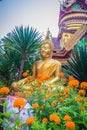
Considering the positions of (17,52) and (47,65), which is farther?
(17,52)

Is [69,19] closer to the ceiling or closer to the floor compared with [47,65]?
closer to the ceiling

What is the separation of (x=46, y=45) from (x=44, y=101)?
10.2 feet

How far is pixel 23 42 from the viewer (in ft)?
26.2

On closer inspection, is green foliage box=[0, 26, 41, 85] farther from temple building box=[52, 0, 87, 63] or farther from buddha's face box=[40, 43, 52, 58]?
temple building box=[52, 0, 87, 63]

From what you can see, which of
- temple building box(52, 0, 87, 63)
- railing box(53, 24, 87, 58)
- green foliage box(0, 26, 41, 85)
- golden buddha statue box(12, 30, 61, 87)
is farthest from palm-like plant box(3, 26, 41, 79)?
temple building box(52, 0, 87, 63)

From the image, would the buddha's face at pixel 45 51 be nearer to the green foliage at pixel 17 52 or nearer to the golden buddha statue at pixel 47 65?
the golden buddha statue at pixel 47 65

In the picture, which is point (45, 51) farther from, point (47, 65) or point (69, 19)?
point (69, 19)

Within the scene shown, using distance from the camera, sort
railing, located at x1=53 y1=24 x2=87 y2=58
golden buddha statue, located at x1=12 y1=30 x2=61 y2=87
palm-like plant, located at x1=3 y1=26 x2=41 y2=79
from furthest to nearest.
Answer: railing, located at x1=53 y1=24 x2=87 y2=58 → palm-like plant, located at x1=3 y1=26 x2=41 y2=79 → golden buddha statue, located at x1=12 y1=30 x2=61 y2=87

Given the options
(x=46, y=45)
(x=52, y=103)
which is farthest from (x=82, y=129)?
(x=46, y=45)

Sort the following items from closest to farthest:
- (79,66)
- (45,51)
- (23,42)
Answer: (79,66) → (45,51) → (23,42)

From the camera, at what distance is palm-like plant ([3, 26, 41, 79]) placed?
7.93 m

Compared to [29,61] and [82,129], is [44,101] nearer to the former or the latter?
[82,129]

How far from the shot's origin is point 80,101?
292 cm

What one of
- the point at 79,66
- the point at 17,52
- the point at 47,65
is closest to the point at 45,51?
the point at 47,65
